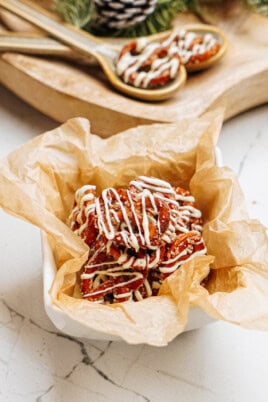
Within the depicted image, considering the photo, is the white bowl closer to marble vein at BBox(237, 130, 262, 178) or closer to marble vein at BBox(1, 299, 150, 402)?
marble vein at BBox(1, 299, 150, 402)

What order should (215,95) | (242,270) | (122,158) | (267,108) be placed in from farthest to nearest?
(267,108)
(215,95)
(122,158)
(242,270)

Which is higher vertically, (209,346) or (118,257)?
(118,257)

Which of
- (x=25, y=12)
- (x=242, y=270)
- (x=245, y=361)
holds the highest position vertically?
(x=25, y=12)

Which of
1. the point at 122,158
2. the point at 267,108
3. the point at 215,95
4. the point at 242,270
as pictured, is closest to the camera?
the point at 242,270

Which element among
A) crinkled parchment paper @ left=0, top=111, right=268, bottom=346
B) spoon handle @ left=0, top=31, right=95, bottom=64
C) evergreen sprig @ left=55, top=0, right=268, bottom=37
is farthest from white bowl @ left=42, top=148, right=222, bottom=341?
evergreen sprig @ left=55, top=0, right=268, bottom=37

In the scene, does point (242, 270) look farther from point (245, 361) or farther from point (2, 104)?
point (2, 104)

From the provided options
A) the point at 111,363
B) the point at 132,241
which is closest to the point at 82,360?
the point at 111,363

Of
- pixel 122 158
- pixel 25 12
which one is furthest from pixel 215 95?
pixel 25 12

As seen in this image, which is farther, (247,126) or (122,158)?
(247,126)

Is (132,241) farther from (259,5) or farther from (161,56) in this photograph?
(259,5)
